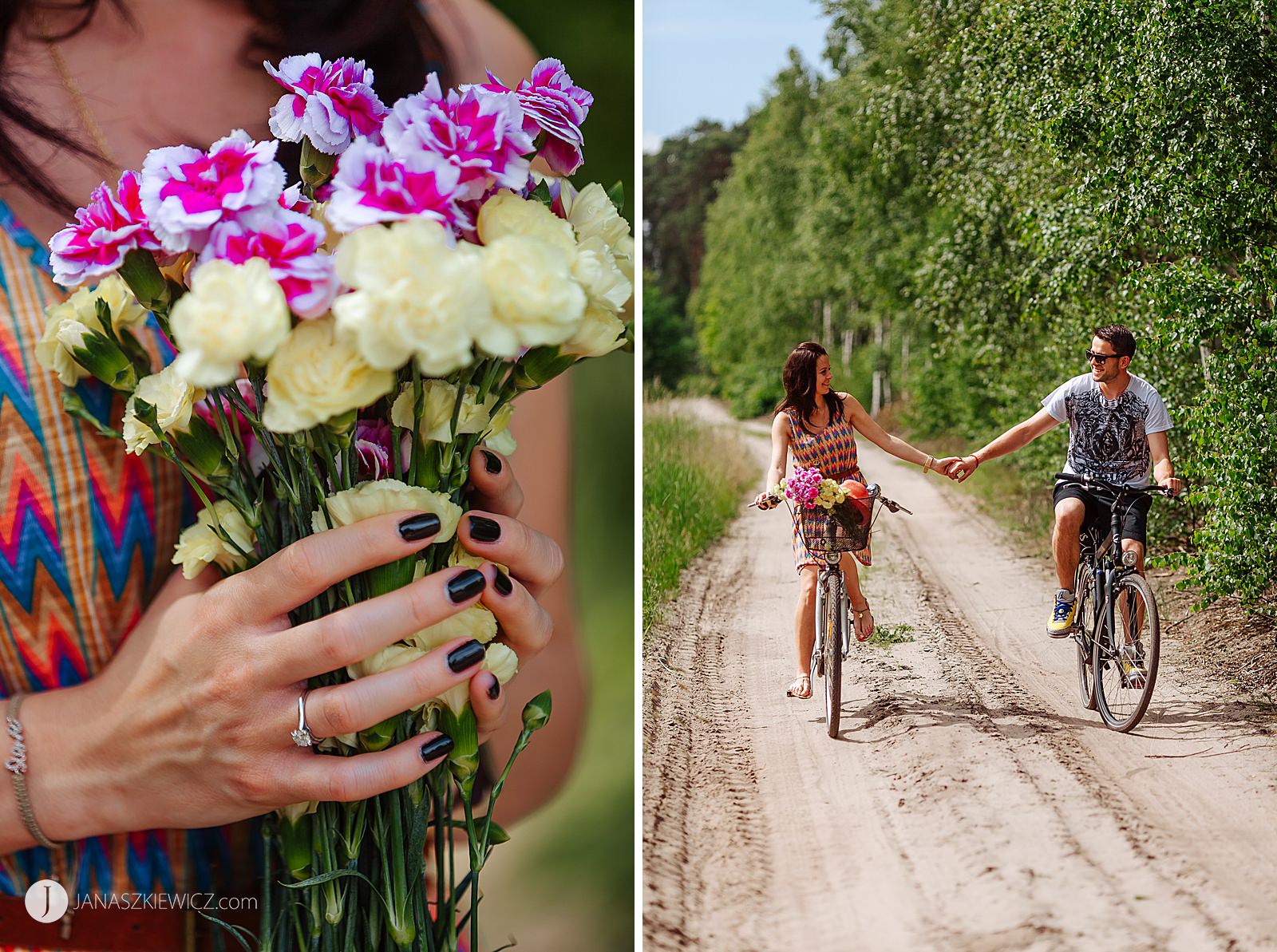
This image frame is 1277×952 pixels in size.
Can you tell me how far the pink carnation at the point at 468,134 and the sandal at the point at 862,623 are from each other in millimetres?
1293

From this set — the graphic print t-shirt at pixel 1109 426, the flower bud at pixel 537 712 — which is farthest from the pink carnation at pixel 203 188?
the graphic print t-shirt at pixel 1109 426

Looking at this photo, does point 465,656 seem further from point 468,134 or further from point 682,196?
point 682,196

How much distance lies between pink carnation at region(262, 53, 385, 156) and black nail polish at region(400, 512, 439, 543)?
534 millimetres

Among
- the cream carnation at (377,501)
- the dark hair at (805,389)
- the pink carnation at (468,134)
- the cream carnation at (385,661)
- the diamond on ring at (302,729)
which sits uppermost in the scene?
the pink carnation at (468,134)

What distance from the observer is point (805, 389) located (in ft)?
7.27

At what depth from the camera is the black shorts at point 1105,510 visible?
2127mm

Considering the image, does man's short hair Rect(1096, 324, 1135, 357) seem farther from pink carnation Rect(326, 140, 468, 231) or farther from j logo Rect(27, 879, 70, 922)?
j logo Rect(27, 879, 70, 922)

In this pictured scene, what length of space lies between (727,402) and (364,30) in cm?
110

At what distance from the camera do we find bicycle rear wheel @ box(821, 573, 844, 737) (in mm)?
2129

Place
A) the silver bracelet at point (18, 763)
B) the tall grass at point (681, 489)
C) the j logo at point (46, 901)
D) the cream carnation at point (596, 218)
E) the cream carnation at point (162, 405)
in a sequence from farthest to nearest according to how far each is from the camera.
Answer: the tall grass at point (681, 489)
the j logo at point (46, 901)
the silver bracelet at point (18, 763)
the cream carnation at point (596, 218)
the cream carnation at point (162, 405)

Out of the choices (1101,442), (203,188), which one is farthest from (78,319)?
(1101,442)

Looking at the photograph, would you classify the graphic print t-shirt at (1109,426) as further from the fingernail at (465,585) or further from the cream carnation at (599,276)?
the fingernail at (465,585)

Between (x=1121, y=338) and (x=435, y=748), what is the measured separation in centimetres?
159

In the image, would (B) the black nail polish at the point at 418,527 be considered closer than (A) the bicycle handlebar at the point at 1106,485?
Yes
